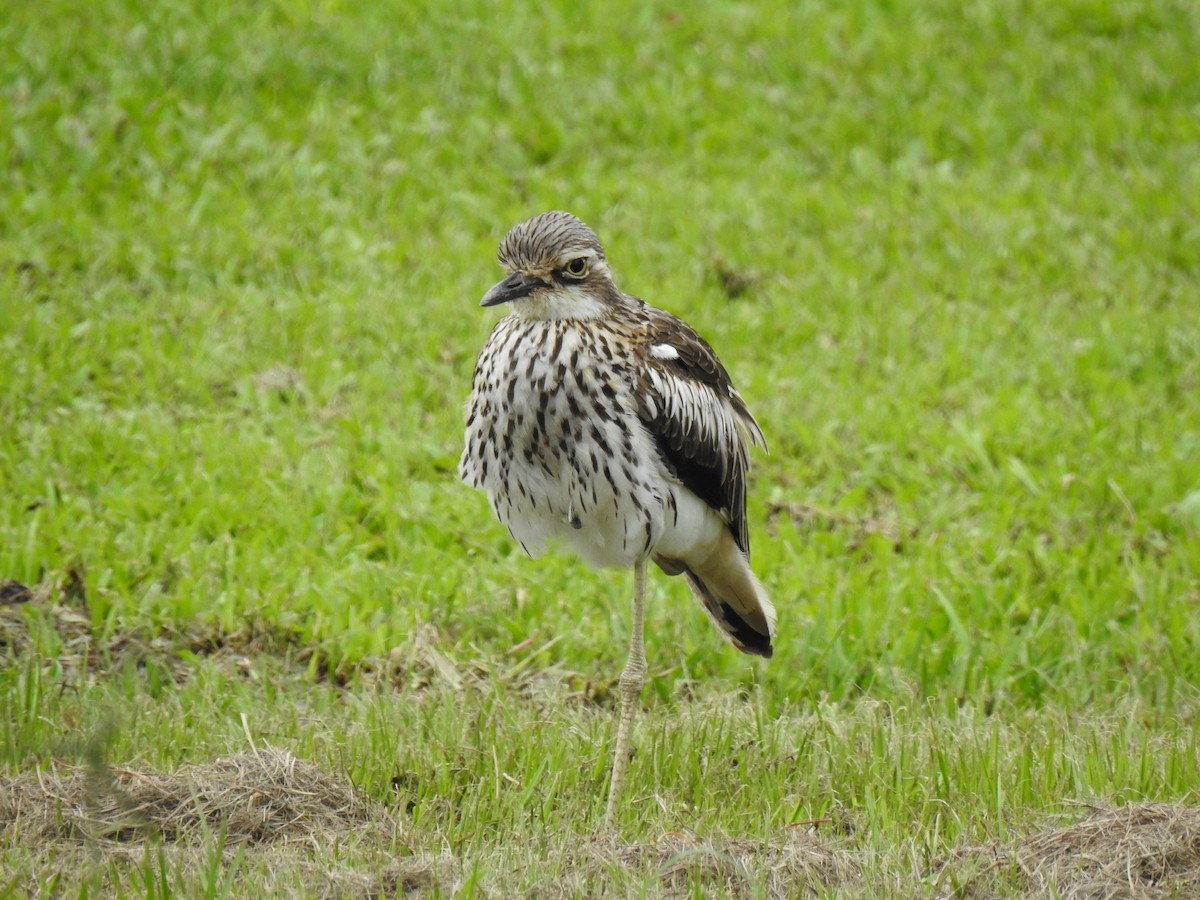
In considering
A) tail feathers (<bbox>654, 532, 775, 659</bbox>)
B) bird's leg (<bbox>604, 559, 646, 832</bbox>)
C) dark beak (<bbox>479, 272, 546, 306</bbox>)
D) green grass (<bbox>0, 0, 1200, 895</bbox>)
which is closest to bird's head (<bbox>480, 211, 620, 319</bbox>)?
dark beak (<bbox>479, 272, 546, 306</bbox>)

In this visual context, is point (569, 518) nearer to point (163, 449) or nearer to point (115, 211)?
point (163, 449)

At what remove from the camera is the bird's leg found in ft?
15.6

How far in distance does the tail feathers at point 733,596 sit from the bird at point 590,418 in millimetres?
417

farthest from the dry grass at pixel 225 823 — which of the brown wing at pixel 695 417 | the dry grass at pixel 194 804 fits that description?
the brown wing at pixel 695 417

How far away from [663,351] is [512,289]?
0.62m

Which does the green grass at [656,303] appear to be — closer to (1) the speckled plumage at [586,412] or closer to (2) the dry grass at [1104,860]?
(2) the dry grass at [1104,860]

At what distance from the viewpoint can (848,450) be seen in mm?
7953

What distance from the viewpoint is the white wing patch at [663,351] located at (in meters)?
4.99

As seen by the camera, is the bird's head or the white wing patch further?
the white wing patch

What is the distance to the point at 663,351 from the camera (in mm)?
5016

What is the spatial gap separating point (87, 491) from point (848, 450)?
4.08 metres

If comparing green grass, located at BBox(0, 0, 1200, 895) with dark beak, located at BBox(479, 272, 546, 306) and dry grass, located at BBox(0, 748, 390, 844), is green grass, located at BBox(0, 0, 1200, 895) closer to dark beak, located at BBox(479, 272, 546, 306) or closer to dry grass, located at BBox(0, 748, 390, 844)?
dry grass, located at BBox(0, 748, 390, 844)

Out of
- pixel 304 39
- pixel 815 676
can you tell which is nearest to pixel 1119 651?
pixel 815 676

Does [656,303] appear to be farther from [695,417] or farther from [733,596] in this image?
[695,417]
